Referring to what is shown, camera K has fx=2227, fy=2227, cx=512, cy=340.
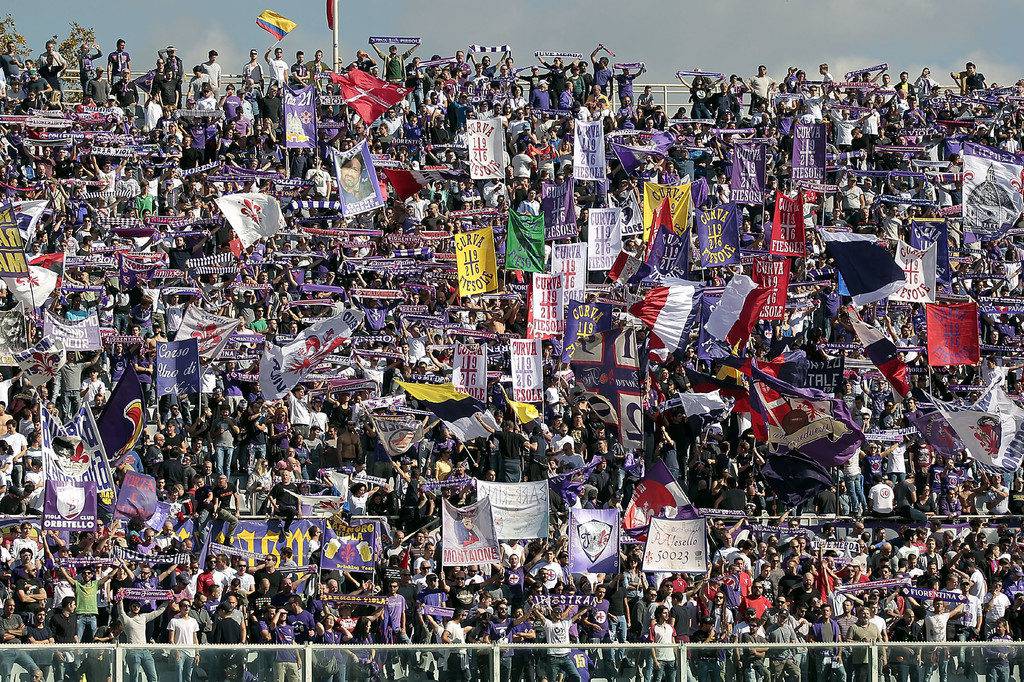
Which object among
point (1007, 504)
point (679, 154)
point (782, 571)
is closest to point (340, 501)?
point (782, 571)

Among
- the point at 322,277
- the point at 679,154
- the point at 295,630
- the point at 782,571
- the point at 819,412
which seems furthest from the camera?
the point at 679,154

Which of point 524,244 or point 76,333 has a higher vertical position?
point 524,244

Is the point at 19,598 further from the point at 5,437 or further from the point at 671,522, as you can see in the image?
the point at 671,522

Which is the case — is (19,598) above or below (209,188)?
below

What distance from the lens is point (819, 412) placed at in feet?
94.9

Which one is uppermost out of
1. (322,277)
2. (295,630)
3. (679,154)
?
(679,154)

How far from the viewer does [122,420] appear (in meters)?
27.1

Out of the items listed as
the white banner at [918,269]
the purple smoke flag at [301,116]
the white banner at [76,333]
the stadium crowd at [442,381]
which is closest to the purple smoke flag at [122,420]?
the stadium crowd at [442,381]

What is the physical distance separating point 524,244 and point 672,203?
2.82m

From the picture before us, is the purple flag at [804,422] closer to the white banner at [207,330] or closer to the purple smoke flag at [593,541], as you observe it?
the purple smoke flag at [593,541]

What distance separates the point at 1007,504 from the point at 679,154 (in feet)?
39.1

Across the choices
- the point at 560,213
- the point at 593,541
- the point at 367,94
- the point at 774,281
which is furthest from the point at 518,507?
the point at 367,94

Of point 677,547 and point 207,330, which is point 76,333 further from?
point 677,547

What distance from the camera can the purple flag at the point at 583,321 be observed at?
31219 mm
